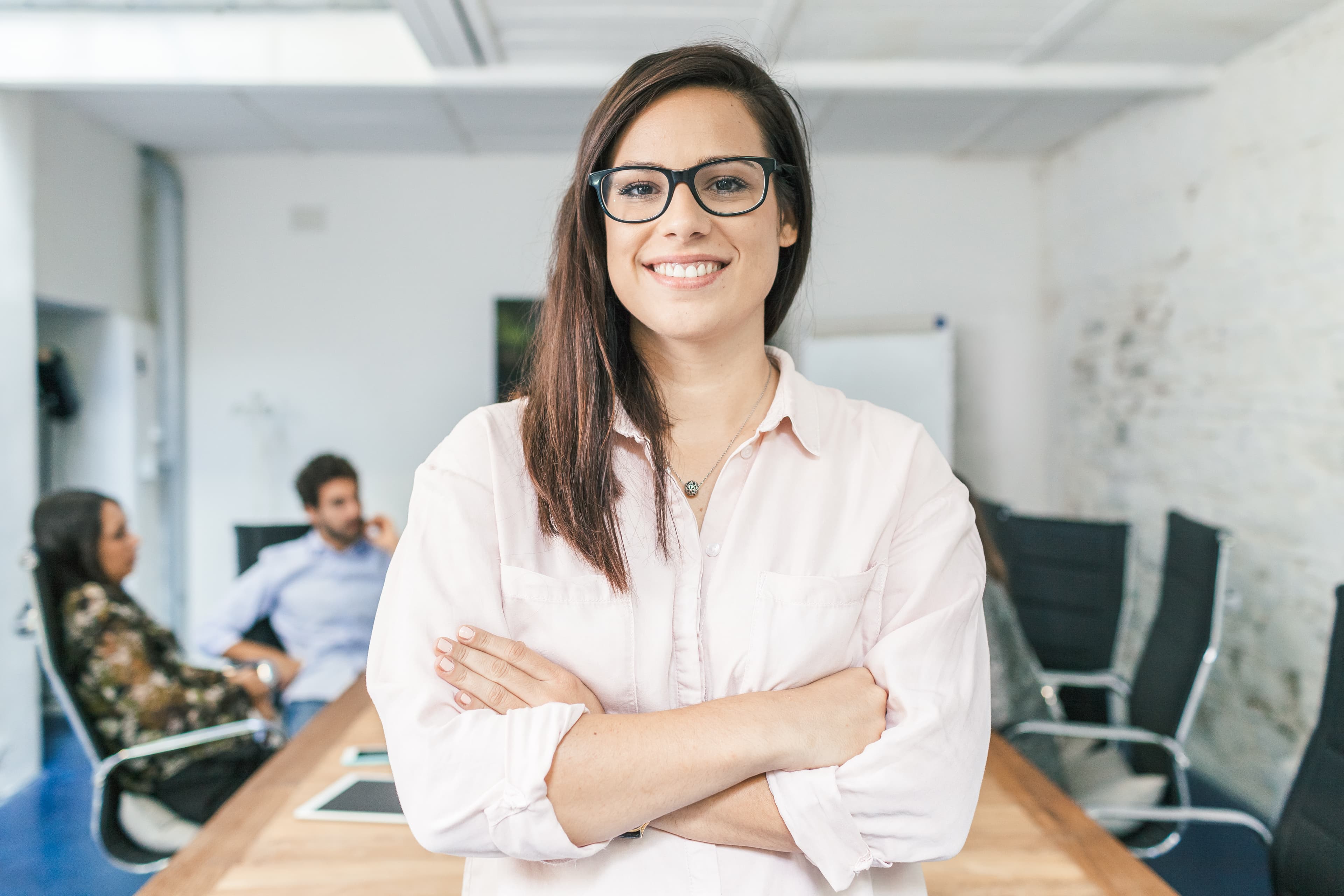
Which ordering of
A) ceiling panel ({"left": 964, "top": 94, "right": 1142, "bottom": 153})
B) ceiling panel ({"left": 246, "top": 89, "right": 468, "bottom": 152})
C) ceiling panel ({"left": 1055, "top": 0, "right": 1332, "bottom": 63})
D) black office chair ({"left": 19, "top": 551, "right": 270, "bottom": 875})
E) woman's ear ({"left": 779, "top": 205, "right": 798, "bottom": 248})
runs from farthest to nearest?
ceiling panel ({"left": 964, "top": 94, "right": 1142, "bottom": 153}) → ceiling panel ({"left": 246, "top": 89, "right": 468, "bottom": 152}) → ceiling panel ({"left": 1055, "top": 0, "right": 1332, "bottom": 63}) → black office chair ({"left": 19, "top": 551, "right": 270, "bottom": 875}) → woman's ear ({"left": 779, "top": 205, "right": 798, "bottom": 248})

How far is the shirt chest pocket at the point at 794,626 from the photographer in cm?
96

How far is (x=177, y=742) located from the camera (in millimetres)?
2230

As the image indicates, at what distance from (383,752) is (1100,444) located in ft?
13.2

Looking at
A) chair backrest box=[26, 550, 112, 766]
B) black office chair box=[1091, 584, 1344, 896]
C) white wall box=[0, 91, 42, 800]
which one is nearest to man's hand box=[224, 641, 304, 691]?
chair backrest box=[26, 550, 112, 766]

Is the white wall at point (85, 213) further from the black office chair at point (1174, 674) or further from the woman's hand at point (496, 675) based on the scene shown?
the black office chair at point (1174, 674)

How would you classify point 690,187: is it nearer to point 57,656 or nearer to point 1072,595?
Answer: point 57,656

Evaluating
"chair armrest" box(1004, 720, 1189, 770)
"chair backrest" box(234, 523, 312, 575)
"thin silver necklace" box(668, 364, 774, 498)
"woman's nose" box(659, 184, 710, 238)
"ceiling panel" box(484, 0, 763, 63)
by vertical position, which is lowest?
"chair armrest" box(1004, 720, 1189, 770)

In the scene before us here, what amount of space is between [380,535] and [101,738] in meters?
1.38

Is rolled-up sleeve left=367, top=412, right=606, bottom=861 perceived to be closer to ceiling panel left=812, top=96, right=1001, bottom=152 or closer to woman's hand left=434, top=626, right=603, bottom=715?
woman's hand left=434, top=626, right=603, bottom=715

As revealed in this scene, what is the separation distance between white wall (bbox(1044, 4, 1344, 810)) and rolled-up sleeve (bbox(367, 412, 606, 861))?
324 cm

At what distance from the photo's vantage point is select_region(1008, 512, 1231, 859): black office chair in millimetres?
2289

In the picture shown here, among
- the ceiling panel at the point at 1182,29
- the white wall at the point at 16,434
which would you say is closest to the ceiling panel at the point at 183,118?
the white wall at the point at 16,434

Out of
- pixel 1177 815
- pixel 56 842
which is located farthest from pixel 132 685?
pixel 1177 815

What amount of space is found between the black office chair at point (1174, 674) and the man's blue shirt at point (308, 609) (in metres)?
2.32
